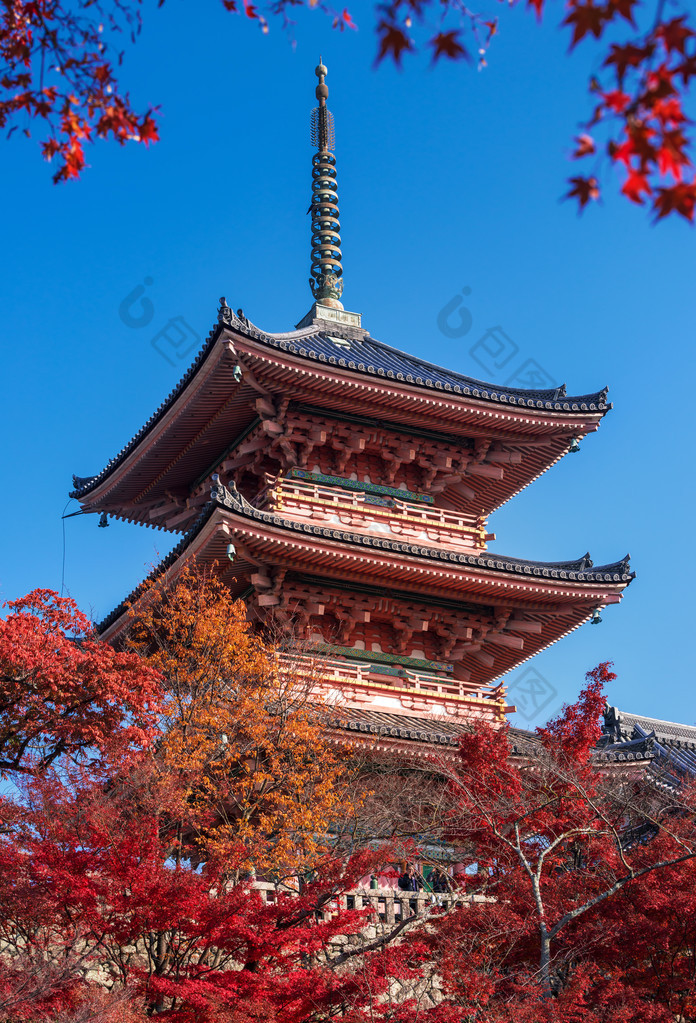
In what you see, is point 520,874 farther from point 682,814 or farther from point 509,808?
point 682,814

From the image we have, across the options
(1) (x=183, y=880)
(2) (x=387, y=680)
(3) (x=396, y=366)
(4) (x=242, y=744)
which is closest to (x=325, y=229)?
(3) (x=396, y=366)

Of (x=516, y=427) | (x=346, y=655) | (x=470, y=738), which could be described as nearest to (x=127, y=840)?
(x=470, y=738)

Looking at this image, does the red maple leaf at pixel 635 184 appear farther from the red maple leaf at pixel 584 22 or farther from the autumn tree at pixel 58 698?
the autumn tree at pixel 58 698

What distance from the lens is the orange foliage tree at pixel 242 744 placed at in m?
14.9

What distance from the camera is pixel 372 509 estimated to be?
22859 millimetres

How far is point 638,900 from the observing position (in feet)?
44.0

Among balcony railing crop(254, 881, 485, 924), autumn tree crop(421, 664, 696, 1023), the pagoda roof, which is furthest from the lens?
the pagoda roof

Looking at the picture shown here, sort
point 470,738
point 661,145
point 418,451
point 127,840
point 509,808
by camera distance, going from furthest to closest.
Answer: point 418,451 → point 470,738 → point 509,808 → point 127,840 → point 661,145

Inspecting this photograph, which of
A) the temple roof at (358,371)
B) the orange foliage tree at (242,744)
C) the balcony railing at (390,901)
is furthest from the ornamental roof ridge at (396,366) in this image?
the balcony railing at (390,901)

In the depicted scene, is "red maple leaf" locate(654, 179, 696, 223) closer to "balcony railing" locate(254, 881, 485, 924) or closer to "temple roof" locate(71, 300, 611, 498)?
"balcony railing" locate(254, 881, 485, 924)

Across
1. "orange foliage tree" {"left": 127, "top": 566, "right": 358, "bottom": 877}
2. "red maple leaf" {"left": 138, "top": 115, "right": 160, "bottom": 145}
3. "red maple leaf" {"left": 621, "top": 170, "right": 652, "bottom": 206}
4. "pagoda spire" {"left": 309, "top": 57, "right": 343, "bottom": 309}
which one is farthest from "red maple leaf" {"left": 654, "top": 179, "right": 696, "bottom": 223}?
"pagoda spire" {"left": 309, "top": 57, "right": 343, "bottom": 309}

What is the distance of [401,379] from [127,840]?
12.6m

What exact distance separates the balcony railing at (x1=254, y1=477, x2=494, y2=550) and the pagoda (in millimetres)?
33

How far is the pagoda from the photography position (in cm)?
2052
